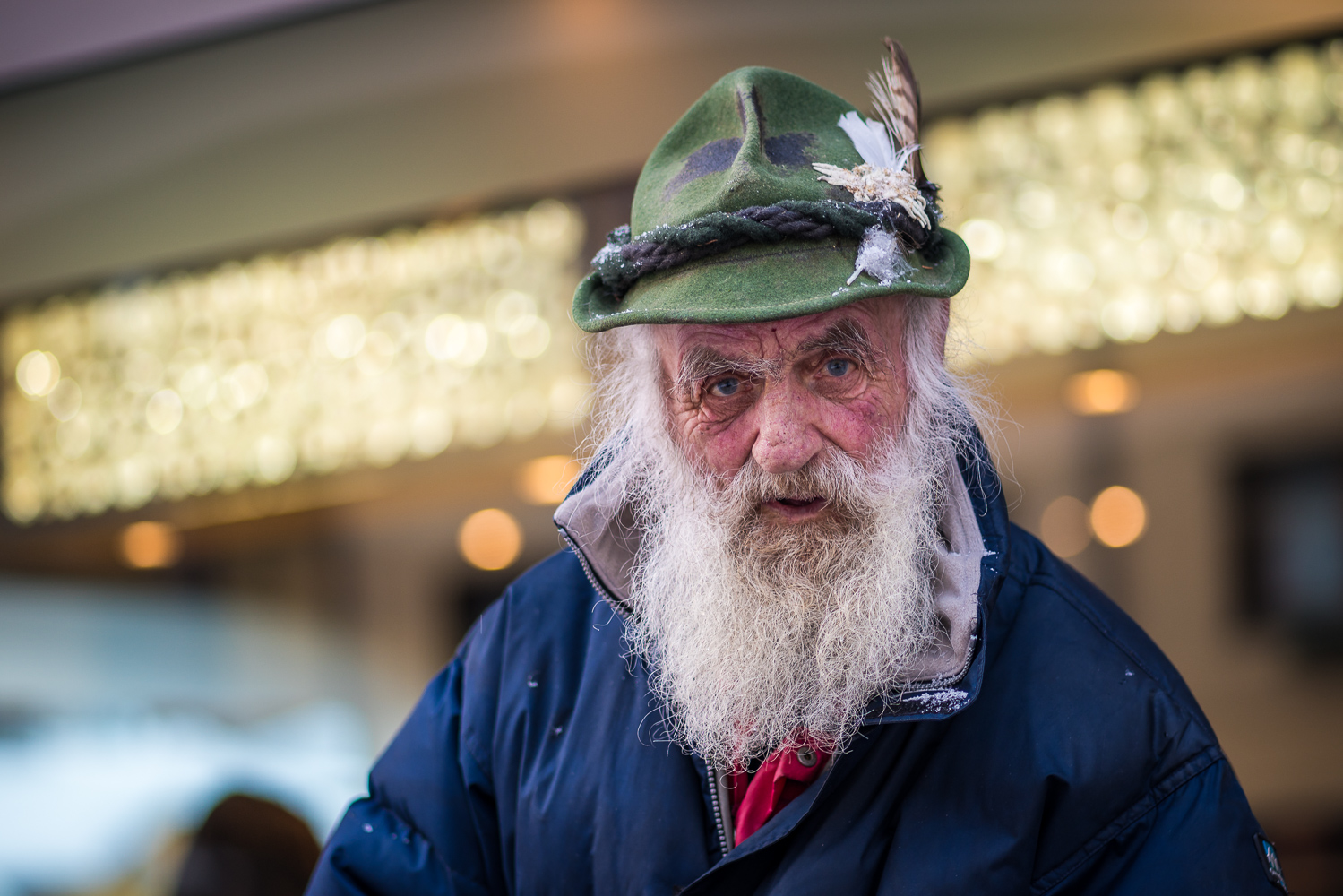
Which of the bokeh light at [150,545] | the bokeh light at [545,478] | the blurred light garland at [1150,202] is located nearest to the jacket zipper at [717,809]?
the blurred light garland at [1150,202]

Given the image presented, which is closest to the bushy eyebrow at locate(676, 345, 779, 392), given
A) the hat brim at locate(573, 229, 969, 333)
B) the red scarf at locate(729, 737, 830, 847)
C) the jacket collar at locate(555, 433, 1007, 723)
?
the hat brim at locate(573, 229, 969, 333)

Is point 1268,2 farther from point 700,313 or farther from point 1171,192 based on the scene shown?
point 700,313

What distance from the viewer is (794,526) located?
153cm

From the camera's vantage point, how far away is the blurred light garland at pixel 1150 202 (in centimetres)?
325

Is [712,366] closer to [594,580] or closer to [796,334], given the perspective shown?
[796,334]

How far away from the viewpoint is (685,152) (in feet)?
5.23

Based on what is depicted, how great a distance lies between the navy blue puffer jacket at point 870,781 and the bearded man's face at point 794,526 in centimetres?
8

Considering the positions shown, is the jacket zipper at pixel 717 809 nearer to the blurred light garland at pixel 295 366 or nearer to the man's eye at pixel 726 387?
the man's eye at pixel 726 387

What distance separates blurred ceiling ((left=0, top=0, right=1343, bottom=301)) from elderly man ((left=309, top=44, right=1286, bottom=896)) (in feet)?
5.85

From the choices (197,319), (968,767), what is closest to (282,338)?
(197,319)

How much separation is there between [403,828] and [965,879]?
82 cm

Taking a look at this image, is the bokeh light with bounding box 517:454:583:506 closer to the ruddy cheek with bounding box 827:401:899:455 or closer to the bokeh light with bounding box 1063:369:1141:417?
the bokeh light with bounding box 1063:369:1141:417

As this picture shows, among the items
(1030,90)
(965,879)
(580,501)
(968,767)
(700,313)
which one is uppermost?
(1030,90)

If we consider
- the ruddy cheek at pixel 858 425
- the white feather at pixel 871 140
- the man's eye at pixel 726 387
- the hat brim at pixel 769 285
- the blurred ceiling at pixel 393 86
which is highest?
the blurred ceiling at pixel 393 86
